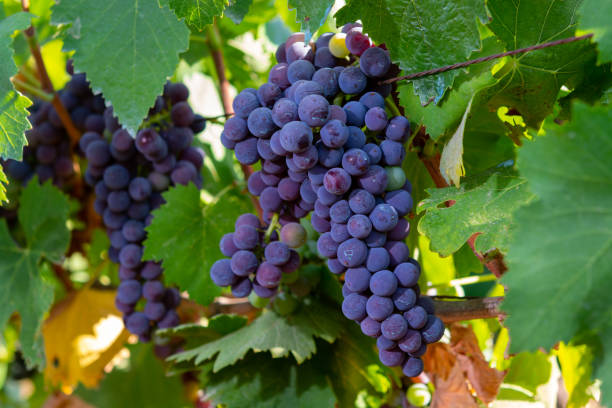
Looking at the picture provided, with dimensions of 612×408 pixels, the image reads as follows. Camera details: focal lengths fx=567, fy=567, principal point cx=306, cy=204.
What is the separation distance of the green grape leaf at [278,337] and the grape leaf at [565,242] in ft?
1.05

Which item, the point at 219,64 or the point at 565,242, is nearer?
the point at 565,242

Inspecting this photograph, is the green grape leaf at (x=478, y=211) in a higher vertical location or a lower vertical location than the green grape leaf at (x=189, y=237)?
higher

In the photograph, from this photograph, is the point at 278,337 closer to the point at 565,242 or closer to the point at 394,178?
the point at 394,178

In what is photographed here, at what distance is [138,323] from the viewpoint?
828 millimetres

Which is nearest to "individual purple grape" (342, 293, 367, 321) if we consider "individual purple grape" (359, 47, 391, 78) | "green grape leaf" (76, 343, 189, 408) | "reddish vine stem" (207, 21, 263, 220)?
"individual purple grape" (359, 47, 391, 78)

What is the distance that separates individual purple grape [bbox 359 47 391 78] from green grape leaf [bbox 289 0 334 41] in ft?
0.18

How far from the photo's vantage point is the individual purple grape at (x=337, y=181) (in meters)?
0.51

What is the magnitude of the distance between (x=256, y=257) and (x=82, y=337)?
598 mm

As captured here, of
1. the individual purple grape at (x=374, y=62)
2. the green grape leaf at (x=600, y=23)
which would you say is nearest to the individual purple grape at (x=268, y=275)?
the individual purple grape at (x=374, y=62)

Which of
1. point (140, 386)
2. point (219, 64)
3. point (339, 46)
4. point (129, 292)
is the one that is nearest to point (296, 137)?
point (339, 46)

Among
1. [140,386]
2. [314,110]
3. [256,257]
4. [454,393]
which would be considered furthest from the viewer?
[140,386]

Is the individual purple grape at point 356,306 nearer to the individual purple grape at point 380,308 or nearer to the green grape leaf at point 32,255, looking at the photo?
the individual purple grape at point 380,308

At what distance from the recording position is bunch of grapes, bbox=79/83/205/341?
824mm

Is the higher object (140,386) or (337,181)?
(337,181)
